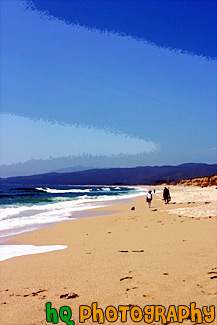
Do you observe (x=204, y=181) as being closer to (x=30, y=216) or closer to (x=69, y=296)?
(x=30, y=216)

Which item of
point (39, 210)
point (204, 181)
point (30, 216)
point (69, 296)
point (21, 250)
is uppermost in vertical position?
point (69, 296)

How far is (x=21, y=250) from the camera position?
9.23 m

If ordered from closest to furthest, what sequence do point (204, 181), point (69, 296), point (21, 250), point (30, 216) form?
1. point (69, 296)
2. point (21, 250)
3. point (30, 216)
4. point (204, 181)

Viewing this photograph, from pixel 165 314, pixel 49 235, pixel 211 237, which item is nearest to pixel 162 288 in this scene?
pixel 165 314

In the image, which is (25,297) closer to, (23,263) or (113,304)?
(113,304)

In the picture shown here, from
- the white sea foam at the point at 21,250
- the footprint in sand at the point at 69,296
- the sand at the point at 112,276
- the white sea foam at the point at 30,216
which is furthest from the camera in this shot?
the white sea foam at the point at 30,216

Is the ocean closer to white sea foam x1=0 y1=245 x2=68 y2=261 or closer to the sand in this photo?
white sea foam x1=0 y1=245 x2=68 y2=261

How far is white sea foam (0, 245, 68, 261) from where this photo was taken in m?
8.62

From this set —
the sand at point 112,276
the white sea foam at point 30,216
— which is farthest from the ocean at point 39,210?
the sand at point 112,276

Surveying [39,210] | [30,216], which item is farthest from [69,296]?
[39,210]

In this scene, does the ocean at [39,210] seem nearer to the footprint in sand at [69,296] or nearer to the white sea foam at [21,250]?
the white sea foam at [21,250]

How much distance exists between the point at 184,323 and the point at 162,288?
1091 mm

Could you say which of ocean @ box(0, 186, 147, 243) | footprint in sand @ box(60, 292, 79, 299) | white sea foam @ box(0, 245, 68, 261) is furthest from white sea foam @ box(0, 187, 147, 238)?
footprint in sand @ box(60, 292, 79, 299)

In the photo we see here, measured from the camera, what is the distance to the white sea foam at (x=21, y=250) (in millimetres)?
8625
